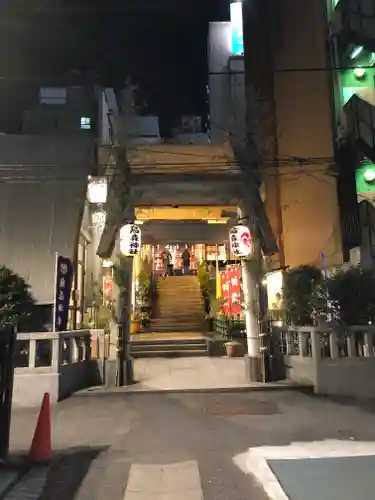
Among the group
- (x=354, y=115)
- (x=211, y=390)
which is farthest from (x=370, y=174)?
(x=211, y=390)

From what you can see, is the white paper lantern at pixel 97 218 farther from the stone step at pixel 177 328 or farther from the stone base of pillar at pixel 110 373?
the stone step at pixel 177 328

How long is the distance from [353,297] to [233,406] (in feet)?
13.2

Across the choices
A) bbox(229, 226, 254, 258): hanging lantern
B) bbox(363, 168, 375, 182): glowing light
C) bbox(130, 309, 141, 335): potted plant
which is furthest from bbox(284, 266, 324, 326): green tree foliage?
bbox(130, 309, 141, 335): potted plant

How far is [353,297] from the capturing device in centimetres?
1016

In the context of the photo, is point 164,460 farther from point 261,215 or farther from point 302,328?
point 261,215

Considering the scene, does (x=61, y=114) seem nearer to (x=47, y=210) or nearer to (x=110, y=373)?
(x=47, y=210)

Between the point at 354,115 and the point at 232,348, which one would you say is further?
the point at 354,115

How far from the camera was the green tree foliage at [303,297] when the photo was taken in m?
10.8

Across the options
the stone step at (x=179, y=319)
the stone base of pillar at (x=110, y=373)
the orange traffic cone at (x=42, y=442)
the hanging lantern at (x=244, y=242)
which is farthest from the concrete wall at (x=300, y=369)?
the stone step at (x=179, y=319)

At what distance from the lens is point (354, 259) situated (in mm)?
14359

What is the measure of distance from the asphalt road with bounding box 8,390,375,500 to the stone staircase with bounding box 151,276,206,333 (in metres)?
12.1

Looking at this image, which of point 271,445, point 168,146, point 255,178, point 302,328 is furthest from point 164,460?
point 168,146

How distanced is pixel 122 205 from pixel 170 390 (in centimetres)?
512

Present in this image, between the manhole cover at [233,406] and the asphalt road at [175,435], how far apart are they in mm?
20
